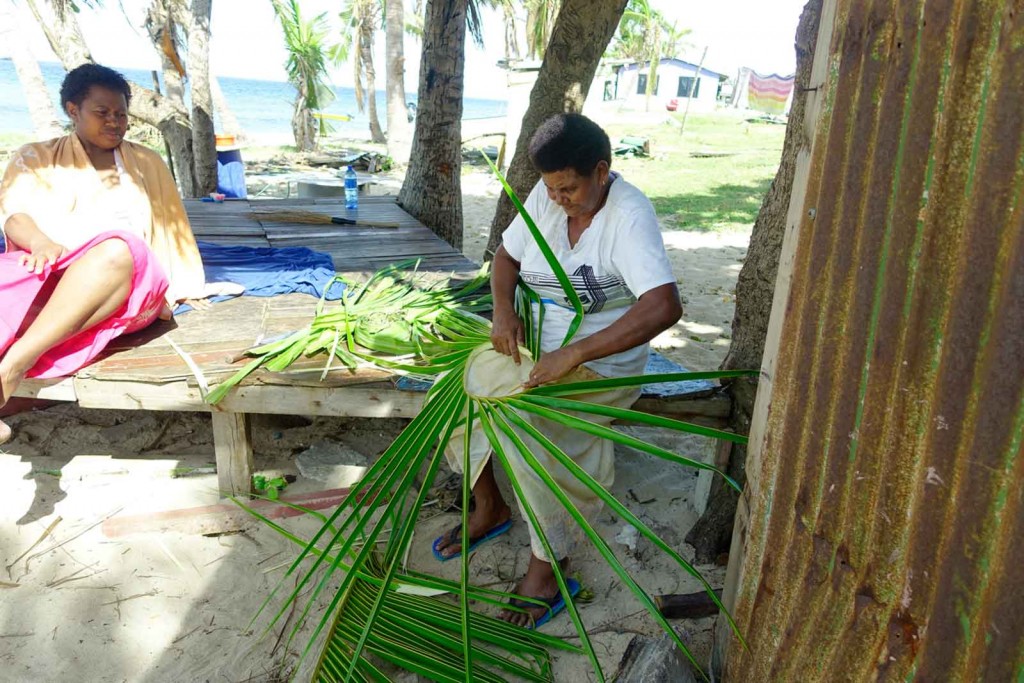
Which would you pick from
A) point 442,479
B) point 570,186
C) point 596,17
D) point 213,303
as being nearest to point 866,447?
point 570,186

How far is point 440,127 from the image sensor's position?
17.6 ft

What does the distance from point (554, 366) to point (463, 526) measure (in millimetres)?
600

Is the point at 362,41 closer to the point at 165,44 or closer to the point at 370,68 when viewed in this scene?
the point at 370,68

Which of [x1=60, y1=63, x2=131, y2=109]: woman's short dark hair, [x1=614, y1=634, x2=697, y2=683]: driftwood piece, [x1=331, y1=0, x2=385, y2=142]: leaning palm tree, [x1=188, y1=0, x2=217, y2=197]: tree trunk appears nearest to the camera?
[x1=614, y1=634, x2=697, y2=683]: driftwood piece

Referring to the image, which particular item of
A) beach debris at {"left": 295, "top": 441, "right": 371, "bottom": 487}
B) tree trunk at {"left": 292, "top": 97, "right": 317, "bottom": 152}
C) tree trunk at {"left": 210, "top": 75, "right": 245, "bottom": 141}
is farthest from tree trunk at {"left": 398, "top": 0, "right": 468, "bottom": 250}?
tree trunk at {"left": 292, "top": 97, "right": 317, "bottom": 152}

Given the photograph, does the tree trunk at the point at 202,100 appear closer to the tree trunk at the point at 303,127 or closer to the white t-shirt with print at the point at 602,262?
the white t-shirt with print at the point at 602,262

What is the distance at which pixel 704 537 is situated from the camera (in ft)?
8.32

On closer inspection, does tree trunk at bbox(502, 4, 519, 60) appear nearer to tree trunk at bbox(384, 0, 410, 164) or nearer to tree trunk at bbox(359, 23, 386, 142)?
tree trunk at bbox(359, 23, 386, 142)

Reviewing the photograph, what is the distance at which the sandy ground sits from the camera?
6.91 feet

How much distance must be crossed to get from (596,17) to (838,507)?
3.70 metres

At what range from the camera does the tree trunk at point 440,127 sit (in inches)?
199

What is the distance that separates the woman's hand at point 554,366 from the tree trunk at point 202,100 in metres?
5.92

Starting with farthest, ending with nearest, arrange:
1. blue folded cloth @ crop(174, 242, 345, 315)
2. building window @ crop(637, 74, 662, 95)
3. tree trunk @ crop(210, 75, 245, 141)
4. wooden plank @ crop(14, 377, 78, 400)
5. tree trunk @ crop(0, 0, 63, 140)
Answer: building window @ crop(637, 74, 662, 95) → tree trunk @ crop(210, 75, 245, 141) → tree trunk @ crop(0, 0, 63, 140) → blue folded cloth @ crop(174, 242, 345, 315) → wooden plank @ crop(14, 377, 78, 400)

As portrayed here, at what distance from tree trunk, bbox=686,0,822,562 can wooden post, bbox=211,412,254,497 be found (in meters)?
1.67
